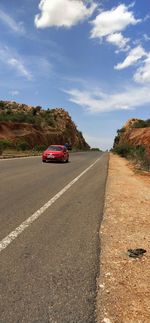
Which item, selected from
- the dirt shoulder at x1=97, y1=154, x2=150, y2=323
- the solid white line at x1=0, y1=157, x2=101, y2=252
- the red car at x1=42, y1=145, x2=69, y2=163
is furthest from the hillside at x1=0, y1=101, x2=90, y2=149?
the dirt shoulder at x1=97, y1=154, x2=150, y2=323

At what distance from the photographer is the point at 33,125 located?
91000mm

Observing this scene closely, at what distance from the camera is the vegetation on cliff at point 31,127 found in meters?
74.6

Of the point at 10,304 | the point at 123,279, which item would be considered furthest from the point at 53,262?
the point at 10,304

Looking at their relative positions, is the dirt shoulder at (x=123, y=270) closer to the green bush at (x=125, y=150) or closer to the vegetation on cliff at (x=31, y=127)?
the vegetation on cliff at (x=31, y=127)

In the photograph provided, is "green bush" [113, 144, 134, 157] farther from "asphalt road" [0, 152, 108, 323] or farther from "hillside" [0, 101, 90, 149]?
"asphalt road" [0, 152, 108, 323]

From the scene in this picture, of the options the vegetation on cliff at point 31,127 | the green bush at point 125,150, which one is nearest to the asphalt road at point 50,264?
the vegetation on cliff at point 31,127

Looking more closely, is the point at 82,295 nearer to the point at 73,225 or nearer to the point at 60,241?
the point at 60,241

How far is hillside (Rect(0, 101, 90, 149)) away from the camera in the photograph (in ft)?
256

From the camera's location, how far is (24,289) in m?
4.13

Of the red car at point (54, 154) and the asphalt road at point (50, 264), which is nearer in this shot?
the asphalt road at point (50, 264)

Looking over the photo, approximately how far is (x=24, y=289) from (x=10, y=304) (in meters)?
0.38

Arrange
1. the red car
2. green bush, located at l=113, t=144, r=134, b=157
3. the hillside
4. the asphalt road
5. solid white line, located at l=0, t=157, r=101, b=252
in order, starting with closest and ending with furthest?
the asphalt road → solid white line, located at l=0, t=157, r=101, b=252 → the red car → green bush, located at l=113, t=144, r=134, b=157 → the hillside

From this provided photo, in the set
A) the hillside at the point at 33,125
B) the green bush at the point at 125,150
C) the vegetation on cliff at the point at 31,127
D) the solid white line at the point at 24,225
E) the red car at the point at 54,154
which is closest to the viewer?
the solid white line at the point at 24,225

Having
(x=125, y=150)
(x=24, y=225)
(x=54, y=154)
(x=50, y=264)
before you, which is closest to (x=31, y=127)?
(x=125, y=150)
